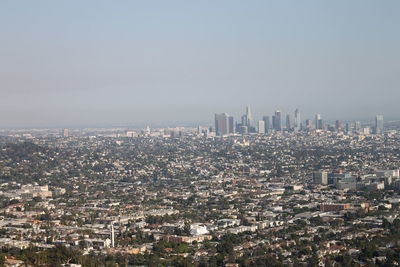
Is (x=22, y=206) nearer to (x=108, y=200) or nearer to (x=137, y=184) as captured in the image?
(x=108, y=200)

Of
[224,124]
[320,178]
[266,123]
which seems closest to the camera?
[320,178]

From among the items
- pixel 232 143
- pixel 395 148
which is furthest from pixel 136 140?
pixel 395 148

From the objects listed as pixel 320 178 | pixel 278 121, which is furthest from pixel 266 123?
pixel 320 178

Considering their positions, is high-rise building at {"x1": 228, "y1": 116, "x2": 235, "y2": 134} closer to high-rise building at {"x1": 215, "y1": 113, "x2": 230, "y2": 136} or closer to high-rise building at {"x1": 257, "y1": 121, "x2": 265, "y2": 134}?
high-rise building at {"x1": 215, "y1": 113, "x2": 230, "y2": 136}

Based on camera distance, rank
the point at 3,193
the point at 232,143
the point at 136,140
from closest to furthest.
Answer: the point at 3,193 < the point at 232,143 < the point at 136,140

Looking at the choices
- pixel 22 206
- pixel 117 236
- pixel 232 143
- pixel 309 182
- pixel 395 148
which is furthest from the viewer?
pixel 232 143

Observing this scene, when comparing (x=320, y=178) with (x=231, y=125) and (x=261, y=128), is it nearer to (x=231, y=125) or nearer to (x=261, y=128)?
(x=261, y=128)

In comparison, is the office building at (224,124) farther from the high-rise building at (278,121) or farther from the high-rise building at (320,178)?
the high-rise building at (320,178)

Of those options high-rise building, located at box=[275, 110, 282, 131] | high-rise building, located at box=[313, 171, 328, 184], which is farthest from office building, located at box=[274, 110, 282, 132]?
high-rise building, located at box=[313, 171, 328, 184]

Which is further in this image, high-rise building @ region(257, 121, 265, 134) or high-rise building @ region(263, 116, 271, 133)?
high-rise building @ region(263, 116, 271, 133)

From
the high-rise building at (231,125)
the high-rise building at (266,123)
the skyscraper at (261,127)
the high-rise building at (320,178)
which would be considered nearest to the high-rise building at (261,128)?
the skyscraper at (261,127)

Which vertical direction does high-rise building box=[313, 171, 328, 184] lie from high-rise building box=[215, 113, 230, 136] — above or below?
below
